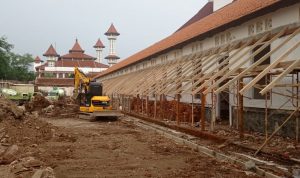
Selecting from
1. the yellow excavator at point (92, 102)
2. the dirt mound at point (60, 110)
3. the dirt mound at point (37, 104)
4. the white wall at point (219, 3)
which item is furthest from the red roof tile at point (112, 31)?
the yellow excavator at point (92, 102)

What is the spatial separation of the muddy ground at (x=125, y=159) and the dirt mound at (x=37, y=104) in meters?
14.4

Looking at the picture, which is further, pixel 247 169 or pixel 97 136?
pixel 97 136

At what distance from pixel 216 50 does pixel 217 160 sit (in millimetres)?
7048

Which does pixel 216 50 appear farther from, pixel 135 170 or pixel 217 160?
pixel 135 170

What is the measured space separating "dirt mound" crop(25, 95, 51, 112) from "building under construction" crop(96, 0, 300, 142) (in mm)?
7518

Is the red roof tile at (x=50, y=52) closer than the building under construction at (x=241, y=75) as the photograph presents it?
No

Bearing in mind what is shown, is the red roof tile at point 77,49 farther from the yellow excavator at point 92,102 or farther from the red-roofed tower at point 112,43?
the yellow excavator at point 92,102

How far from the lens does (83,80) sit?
74.8 feet

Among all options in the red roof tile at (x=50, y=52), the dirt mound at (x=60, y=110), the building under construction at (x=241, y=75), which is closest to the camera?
the building under construction at (x=241, y=75)

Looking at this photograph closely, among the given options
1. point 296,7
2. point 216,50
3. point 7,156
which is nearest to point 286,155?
point 296,7

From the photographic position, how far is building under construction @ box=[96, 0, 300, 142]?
1053 centimetres

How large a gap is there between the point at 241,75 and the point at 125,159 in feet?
12.1

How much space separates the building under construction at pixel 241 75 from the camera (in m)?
10.5

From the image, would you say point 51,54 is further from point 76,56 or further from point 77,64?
point 77,64
